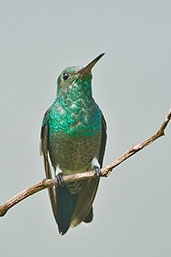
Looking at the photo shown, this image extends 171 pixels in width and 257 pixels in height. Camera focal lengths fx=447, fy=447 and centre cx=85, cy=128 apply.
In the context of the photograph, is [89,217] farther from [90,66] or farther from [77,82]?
A: [90,66]

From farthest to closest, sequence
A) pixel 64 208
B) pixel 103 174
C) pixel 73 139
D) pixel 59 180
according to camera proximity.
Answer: pixel 64 208
pixel 73 139
pixel 59 180
pixel 103 174

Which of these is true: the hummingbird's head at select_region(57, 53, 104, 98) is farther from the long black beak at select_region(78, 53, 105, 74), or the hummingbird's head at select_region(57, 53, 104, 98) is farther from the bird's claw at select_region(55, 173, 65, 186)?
the bird's claw at select_region(55, 173, 65, 186)

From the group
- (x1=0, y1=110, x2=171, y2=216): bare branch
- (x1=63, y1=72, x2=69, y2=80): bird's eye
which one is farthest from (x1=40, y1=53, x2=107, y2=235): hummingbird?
(x1=0, y1=110, x2=171, y2=216): bare branch

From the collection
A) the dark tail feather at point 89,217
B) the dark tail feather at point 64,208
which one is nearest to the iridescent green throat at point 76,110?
the dark tail feather at point 64,208

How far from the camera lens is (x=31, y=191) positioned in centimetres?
331

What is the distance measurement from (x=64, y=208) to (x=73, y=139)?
0.86m

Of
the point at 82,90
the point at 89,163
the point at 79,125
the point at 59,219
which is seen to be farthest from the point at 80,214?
the point at 82,90

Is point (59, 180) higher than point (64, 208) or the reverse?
higher

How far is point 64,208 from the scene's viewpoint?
194 inches

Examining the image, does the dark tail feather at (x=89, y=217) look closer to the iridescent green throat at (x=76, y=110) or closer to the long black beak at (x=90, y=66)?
the iridescent green throat at (x=76, y=110)

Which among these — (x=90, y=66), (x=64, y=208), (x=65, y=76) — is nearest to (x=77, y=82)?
(x=65, y=76)

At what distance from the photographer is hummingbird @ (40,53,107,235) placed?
4543mm

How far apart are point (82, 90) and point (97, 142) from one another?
1.86ft

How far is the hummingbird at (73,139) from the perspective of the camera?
454 centimetres
